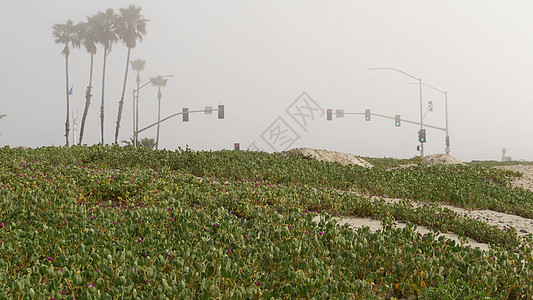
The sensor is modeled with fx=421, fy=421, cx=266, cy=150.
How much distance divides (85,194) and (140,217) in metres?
3.71

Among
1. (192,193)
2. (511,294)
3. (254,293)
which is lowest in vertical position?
(511,294)

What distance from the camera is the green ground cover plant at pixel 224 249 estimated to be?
161 inches

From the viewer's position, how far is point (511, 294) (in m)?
4.85

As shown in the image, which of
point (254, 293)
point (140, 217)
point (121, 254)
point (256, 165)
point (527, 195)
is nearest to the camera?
point (254, 293)

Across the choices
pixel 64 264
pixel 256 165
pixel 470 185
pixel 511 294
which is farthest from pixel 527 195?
pixel 64 264

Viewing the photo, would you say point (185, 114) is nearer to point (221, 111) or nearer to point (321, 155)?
point (221, 111)

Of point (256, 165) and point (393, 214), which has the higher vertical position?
point (256, 165)

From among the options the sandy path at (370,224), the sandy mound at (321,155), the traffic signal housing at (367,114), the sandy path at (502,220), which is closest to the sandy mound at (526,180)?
the sandy mound at (321,155)

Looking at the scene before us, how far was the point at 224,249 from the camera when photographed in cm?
523

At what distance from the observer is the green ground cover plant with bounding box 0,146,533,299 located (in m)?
4.08

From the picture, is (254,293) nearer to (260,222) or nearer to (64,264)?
(64,264)

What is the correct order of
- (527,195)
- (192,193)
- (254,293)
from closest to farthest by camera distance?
(254,293) < (192,193) < (527,195)

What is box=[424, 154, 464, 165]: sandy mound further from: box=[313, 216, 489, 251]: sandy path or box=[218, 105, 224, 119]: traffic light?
box=[313, 216, 489, 251]: sandy path

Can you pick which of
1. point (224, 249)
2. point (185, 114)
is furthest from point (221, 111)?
point (224, 249)
